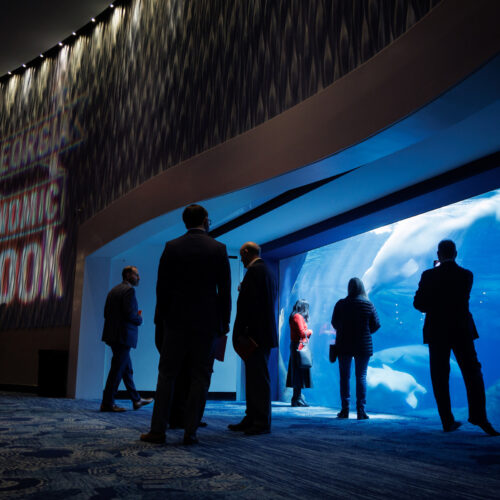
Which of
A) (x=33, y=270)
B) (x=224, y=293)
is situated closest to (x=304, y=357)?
(x=224, y=293)

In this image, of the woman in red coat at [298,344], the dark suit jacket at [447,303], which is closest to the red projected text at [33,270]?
the woman in red coat at [298,344]

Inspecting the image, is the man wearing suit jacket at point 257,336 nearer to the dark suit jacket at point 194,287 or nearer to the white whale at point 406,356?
the dark suit jacket at point 194,287

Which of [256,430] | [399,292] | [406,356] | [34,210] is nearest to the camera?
[256,430]

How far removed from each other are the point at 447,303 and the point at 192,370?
2.15 metres

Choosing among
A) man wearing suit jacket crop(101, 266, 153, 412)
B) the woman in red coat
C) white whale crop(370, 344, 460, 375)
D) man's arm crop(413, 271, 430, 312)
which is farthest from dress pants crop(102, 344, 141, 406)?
white whale crop(370, 344, 460, 375)

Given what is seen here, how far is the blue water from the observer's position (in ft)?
19.7

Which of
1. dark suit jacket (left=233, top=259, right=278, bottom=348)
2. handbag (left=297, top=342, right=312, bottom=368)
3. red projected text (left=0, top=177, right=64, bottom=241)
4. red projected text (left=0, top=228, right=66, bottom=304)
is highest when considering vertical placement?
red projected text (left=0, top=177, right=64, bottom=241)

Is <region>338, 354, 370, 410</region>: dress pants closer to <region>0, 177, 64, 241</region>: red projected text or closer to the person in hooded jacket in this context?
the person in hooded jacket

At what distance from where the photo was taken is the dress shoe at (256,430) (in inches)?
149

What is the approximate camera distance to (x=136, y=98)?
8.11m

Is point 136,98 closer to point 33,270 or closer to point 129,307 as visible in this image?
point 129,307

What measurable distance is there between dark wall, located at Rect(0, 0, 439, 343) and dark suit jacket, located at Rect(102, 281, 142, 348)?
6.03 ft

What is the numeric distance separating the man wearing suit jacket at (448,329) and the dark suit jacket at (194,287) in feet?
6.10

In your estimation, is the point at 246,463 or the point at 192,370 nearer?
the point at 246,463
